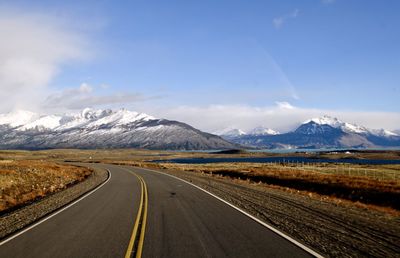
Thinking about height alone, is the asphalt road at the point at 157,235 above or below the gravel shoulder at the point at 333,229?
above

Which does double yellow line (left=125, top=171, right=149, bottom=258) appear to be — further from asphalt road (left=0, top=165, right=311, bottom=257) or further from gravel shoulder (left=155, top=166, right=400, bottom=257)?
→ gravel shoulder (left=155, top=166, right=400, bottom=257)

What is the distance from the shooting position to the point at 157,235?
12.4m

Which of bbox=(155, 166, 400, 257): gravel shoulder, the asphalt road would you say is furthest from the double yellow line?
bbox=(155, 166, 400, 257): gravel shoulder

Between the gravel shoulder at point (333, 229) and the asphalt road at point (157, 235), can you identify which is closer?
the asphalt road at point (157, 235)

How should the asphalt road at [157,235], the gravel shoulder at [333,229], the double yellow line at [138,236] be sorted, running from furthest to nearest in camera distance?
the gravel shoulder at [333,229] → the asphalt road at [157,235] → the double yellow line at [138,236]

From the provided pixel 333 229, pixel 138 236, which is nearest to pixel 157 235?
pixel 138 236

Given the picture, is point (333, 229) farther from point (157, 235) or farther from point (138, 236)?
point (138, 236)

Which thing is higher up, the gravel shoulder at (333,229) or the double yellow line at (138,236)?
the double yellow line at (138,236)

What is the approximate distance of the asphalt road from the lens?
10.4 meters

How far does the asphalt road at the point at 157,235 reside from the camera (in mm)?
10406

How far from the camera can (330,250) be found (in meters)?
10.6

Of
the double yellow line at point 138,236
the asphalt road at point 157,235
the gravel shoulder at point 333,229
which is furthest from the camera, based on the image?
the gravel shoulder at point 333,229

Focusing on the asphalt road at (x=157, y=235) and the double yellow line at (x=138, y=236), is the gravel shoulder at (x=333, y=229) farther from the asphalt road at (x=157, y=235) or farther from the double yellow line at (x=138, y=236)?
the double yellow line at (x=138, y=236)

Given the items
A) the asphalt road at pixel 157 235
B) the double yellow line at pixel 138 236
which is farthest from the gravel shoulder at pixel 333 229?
the double yellow line at pixel 138 236
